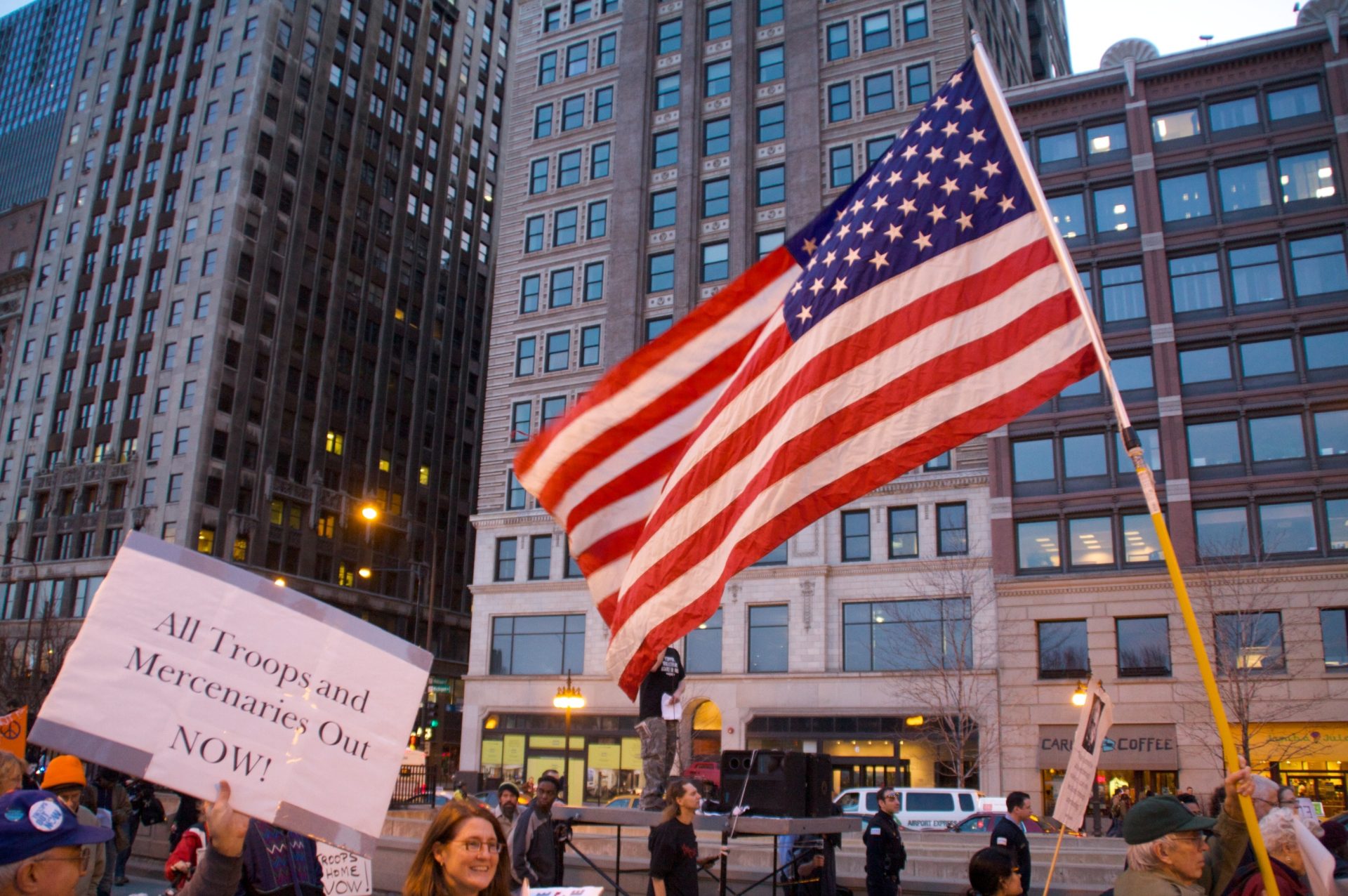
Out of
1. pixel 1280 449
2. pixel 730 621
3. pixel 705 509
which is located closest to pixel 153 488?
pixel 730 621

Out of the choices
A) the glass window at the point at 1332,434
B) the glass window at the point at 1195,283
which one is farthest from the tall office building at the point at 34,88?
the glass window at the point at 1332,434

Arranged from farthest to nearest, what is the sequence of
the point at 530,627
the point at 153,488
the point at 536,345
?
1. the point at 153,488
2. the point at 536,345
3. the point at 530,627

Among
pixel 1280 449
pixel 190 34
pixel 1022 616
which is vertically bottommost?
pixel 1022 616

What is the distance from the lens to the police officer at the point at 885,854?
12.6 metres

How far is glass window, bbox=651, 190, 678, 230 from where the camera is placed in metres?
55.3

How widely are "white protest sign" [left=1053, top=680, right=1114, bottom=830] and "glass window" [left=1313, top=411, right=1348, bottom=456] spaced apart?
36.3 meters

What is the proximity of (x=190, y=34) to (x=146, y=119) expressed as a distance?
7.82 meters

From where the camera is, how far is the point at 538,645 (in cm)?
5206

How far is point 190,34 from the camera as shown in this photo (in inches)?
3479

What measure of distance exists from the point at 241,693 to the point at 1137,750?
133 feet

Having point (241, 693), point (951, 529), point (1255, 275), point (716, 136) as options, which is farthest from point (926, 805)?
point (716, 136)

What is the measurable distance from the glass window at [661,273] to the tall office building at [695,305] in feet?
0.41

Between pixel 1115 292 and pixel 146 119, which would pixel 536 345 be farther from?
pixel 146 119

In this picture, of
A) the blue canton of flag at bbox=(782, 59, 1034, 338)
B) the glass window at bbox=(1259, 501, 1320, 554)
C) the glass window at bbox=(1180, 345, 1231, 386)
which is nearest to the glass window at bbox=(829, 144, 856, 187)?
the glass window at bbox=(1180, 345, 1231, 386)
